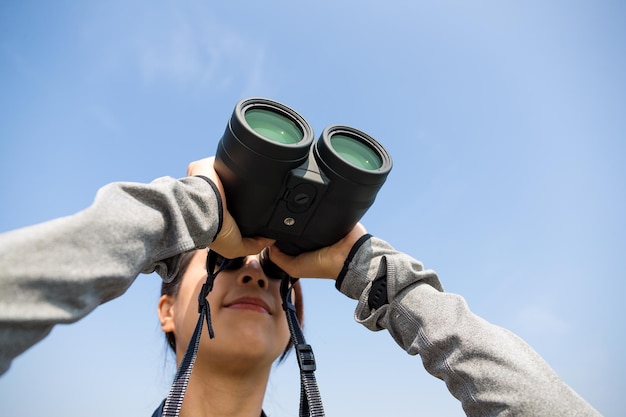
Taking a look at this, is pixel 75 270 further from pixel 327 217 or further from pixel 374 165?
pixel 374 165

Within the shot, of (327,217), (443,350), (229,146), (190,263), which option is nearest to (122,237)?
(229,146)

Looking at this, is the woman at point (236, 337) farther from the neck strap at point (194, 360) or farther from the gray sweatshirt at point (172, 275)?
the gray sweatshirt at point (172, 275)

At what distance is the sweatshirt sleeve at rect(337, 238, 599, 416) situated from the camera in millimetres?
913

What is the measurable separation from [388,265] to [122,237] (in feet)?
2.07

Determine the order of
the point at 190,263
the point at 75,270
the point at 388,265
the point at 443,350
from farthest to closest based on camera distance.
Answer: the point at 190,263
the point at 388,265
the point at 443,350
the point at 75,270

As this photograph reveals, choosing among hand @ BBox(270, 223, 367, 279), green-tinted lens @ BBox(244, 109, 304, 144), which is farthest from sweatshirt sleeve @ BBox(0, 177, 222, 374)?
hand @ BBox(270, 223, 367, 279)

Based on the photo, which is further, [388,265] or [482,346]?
[388,265]

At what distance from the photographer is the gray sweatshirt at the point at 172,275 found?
2.05 feet

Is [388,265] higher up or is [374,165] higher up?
[374,165]

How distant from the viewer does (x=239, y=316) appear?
1434 millimetres

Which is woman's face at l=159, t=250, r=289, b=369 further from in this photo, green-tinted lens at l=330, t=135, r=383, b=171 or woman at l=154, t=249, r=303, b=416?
green-tinted lens at l=330, t=135, r=383, b=171

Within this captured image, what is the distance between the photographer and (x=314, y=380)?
4.11ft

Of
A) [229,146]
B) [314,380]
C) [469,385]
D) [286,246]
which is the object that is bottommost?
[314,380]

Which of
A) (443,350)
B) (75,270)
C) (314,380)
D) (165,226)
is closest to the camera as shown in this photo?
(75,270)
